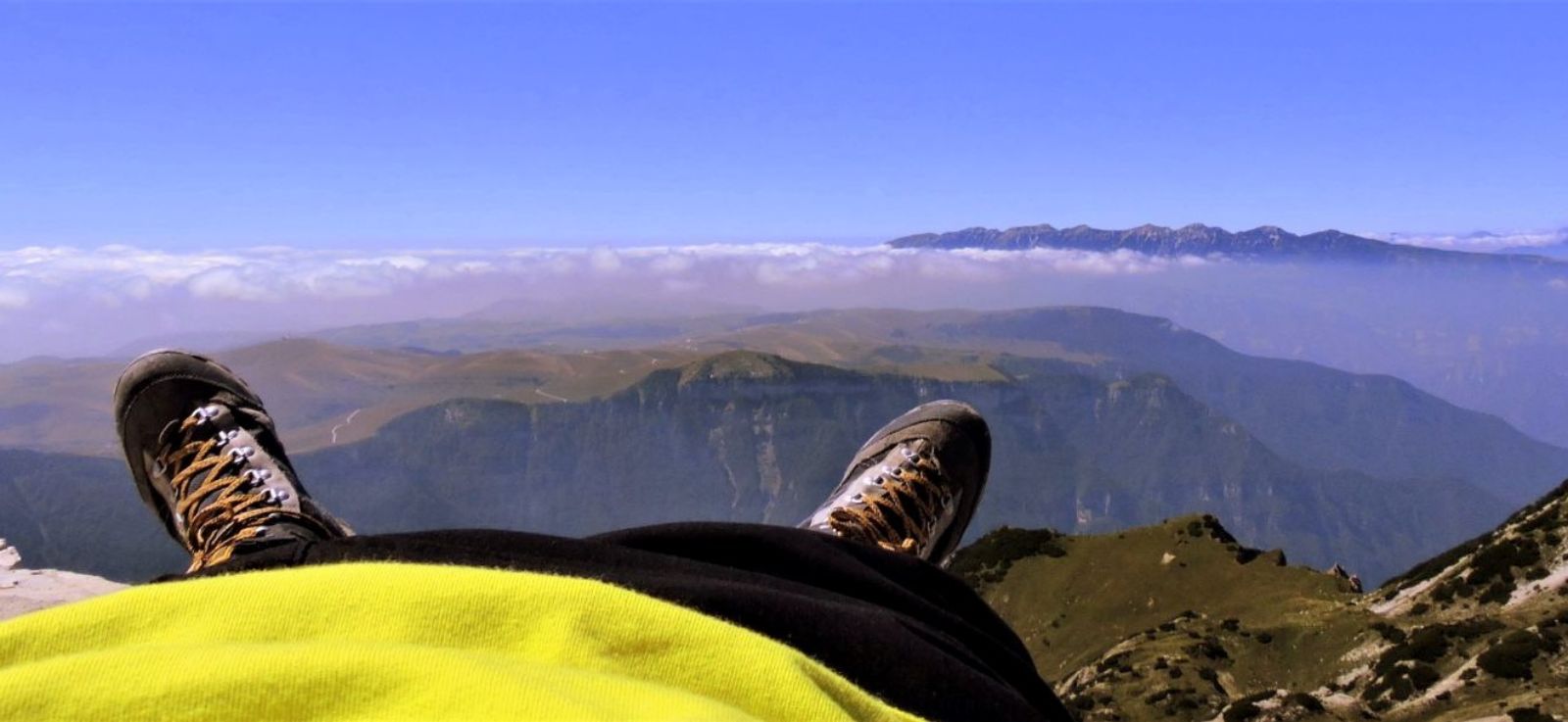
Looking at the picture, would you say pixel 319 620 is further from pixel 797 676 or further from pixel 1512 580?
pixel 1512 580

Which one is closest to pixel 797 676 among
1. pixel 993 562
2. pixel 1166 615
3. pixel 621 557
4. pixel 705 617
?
pixel 705 617

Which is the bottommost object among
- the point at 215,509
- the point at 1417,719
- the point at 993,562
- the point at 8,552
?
the point at 993,562

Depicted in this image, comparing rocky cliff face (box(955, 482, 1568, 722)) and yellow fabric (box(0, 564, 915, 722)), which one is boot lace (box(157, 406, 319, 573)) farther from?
rocky cliff face (box(955, 482, 1568, 722))

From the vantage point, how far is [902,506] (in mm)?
6387

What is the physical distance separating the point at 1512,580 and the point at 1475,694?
14.4m

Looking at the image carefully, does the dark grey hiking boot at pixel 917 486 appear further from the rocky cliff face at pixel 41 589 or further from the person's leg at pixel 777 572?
the rocky cliff face at pixel 41 589

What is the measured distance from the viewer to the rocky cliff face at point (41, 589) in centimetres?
810

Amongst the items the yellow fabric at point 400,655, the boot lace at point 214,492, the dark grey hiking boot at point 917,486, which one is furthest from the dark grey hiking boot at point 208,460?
the dark grey hiking boot at point 917,486

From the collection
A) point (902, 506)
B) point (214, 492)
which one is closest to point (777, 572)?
point (902, 506)

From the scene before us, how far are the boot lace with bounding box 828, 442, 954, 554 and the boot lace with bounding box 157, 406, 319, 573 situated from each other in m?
2.93

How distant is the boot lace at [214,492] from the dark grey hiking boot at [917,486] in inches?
112

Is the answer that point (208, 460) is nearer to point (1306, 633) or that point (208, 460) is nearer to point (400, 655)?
point (400, 655)

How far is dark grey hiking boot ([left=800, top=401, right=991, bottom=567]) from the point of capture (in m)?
5.93

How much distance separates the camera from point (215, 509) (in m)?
5.40
